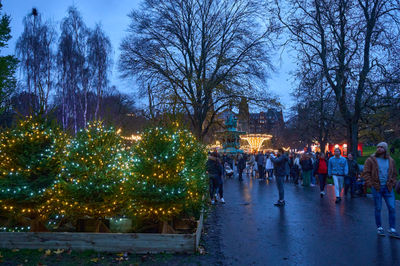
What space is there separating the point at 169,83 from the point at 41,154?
16.9 metres

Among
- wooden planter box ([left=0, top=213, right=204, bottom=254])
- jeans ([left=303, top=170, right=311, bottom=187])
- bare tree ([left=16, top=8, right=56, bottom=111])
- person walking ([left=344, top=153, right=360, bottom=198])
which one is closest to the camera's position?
wooden planter box ([left=0, top=213, right=204, bottom=254])

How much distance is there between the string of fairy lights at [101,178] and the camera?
21.0 feet

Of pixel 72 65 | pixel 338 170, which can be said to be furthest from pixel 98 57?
pixel 338 170

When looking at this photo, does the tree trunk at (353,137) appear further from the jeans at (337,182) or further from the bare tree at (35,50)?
the bare tree at (35,50)

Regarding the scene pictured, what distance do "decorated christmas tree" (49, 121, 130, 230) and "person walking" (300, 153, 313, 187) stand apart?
1289 centimetres

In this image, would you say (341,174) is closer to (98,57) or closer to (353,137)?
(353,137)

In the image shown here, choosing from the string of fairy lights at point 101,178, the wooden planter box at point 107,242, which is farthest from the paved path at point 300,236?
the string of fairy lights at point 101,178

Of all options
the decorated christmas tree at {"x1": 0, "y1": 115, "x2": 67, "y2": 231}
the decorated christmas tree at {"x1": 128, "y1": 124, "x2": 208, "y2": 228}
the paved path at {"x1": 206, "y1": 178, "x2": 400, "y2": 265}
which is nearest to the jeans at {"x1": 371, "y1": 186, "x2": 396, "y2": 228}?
the paved path at {"x1": 206, "y1": 178, "x2": 400, "y2": 265}

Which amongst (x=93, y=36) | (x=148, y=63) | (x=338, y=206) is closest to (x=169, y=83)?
(x=148, y=63)

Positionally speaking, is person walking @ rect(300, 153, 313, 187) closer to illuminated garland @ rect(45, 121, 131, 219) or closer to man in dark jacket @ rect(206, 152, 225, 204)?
man in dark jacket @ rect(206, 152, 225, 204)

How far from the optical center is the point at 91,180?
6.46m

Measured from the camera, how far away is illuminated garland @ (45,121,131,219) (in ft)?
21.1

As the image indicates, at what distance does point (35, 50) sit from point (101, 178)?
2679 cm

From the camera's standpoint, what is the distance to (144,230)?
664 cm
